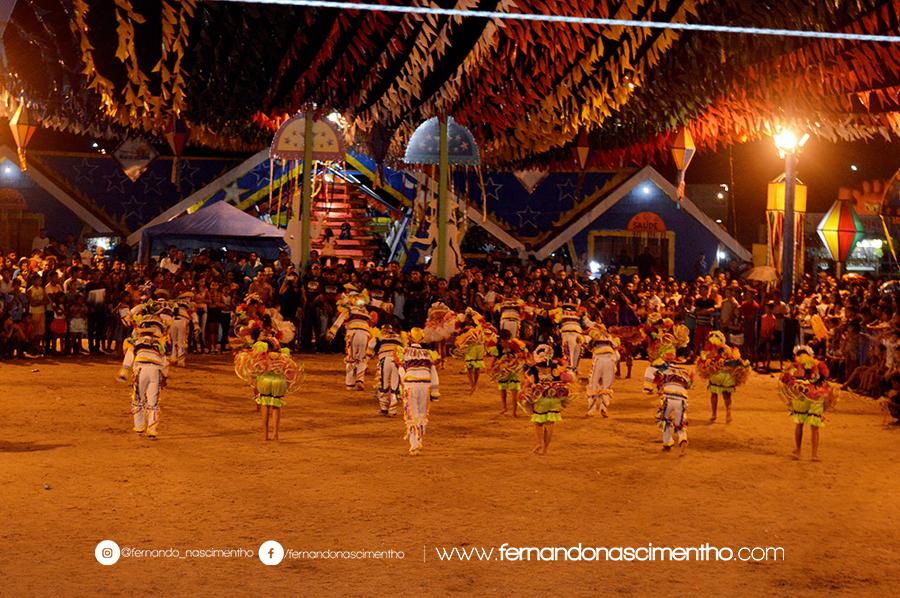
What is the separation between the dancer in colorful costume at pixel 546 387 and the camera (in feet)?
46.0

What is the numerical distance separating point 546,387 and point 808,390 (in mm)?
3271

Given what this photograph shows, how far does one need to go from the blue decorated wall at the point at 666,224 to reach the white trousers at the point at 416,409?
2600cm

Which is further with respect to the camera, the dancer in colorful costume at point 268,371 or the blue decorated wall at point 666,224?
the blue decorated wall at point 666,224

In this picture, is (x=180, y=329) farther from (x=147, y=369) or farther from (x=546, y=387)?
(x=546, y=387)

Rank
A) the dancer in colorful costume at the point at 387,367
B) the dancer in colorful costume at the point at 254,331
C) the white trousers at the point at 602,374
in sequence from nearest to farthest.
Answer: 1. the dancer in colorful costume at the point at 254,331
2. the dancer in colorful costume at the point at 387,367
3. the white trousers at the point at 602,374

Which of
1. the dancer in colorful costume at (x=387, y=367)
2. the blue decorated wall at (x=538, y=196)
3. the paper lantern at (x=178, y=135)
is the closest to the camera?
the dancer in colorful costume at (x=387, y=367)

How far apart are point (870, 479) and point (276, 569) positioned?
7.55 meters

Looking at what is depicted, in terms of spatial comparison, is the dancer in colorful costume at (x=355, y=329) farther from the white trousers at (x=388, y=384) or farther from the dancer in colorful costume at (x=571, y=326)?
the dancer in colorful costume at (x=571, y=326)

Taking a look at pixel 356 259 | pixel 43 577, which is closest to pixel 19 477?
pixel 43 577

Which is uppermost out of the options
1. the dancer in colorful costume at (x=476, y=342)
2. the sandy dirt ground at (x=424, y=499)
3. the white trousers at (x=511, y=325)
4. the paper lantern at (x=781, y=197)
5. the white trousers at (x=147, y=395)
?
the paper lantern at (x=781, y=197)

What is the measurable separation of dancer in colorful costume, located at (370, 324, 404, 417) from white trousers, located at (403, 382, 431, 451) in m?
1.64

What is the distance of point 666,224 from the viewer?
39688 millimetres

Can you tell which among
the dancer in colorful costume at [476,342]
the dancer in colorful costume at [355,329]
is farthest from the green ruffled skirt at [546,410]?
the dancer in colorful costume at [476,342]

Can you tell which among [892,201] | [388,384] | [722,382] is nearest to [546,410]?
[388,384]
